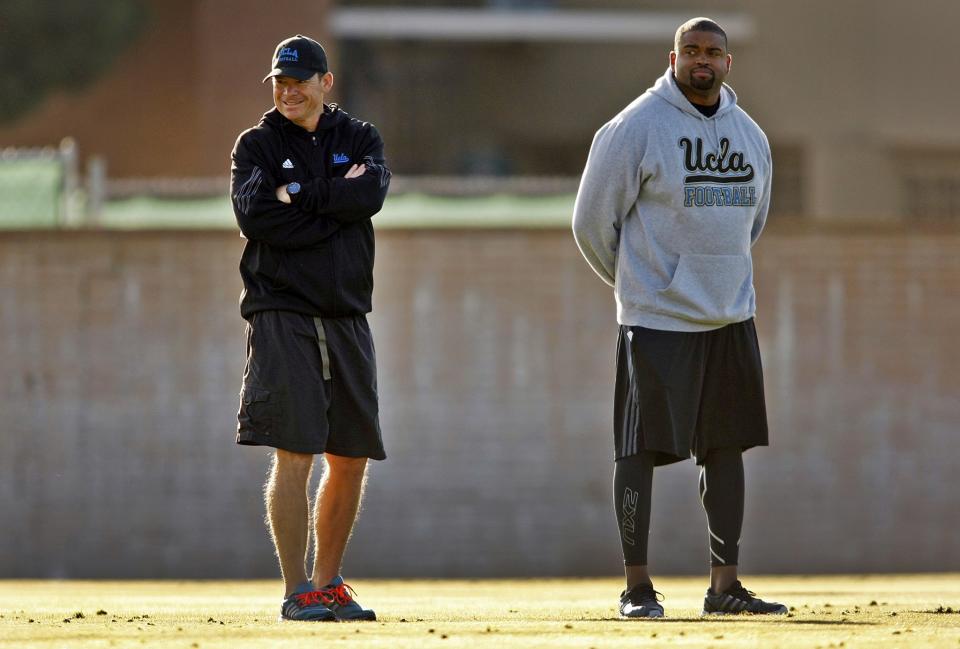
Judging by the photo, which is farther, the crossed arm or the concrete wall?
the concrete wall

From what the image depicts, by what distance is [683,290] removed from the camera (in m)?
5.66

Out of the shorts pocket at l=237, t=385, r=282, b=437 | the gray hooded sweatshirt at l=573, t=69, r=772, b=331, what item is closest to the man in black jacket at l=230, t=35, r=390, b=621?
the shorts pocket at l=237, t=385, r=282, b=437

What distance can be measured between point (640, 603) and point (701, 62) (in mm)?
1850

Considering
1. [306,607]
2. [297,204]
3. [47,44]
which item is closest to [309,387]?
[297,204]

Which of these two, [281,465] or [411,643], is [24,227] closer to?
[281,465]

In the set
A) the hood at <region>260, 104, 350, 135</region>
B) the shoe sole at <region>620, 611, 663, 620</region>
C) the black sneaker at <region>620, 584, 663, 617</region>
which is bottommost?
the shoe sole at <region>620, 611, 663, 620</region>

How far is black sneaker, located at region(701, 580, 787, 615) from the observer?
5.64 m

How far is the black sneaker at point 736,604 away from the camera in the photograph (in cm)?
564

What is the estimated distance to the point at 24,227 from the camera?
37.6 ft

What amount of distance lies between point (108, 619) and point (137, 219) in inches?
285

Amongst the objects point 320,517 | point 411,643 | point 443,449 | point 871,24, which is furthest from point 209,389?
point 871,24

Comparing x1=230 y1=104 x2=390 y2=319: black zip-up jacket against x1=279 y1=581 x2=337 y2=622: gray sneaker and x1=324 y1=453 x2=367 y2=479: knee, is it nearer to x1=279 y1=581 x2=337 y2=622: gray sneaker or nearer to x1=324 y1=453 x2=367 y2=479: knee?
x1=324 y1=453 x2=367 y2=479: knee

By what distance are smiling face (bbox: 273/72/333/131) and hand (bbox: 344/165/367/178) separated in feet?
0.72

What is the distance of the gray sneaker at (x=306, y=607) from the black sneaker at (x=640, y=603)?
98cm
